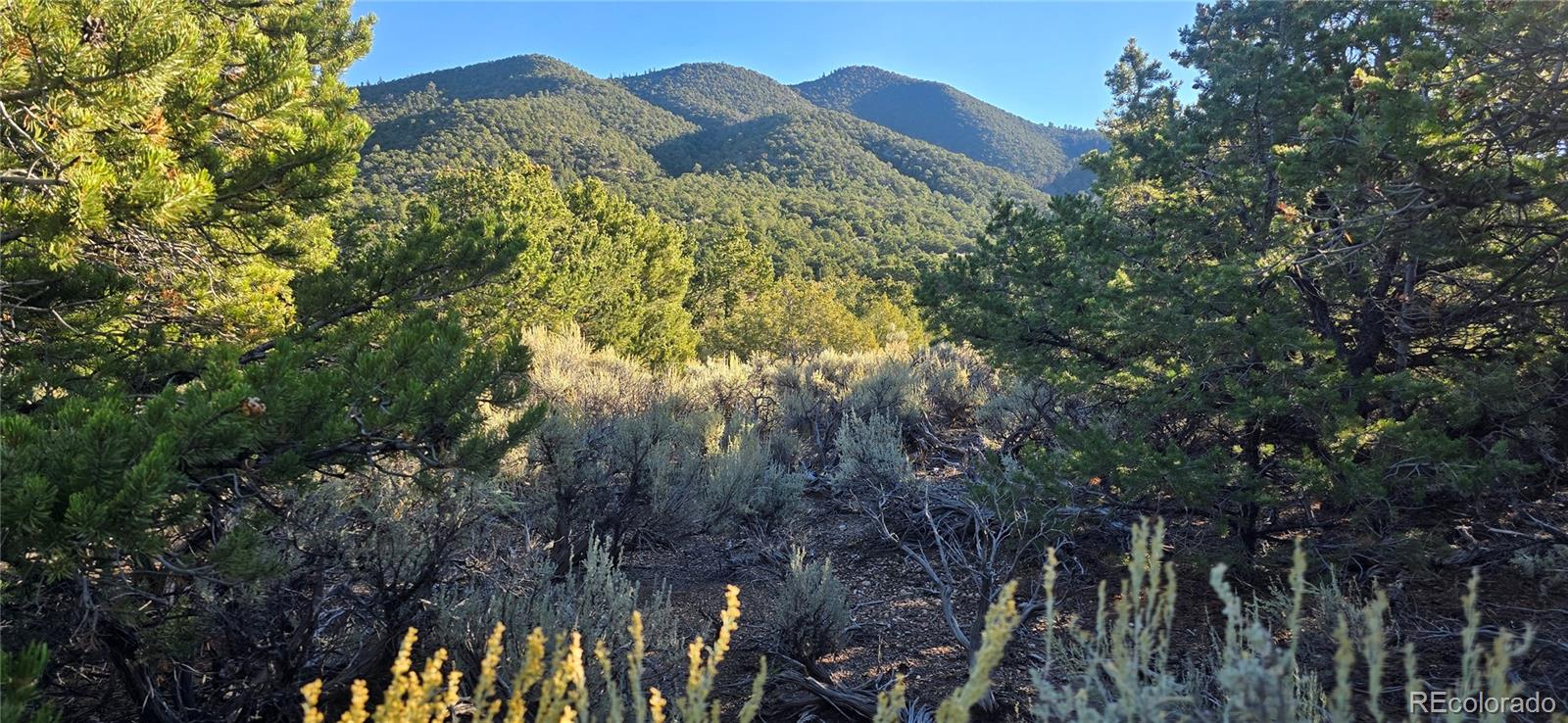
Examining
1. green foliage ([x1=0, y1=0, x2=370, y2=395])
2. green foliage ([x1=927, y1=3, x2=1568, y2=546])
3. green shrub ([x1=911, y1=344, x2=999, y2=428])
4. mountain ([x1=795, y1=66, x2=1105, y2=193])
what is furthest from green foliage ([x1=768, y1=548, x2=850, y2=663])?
mountain ([x1=795, y1=66, x2=1105, y2=193])

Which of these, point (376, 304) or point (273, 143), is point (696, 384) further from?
point (273, 143)

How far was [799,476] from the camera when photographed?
267 inches

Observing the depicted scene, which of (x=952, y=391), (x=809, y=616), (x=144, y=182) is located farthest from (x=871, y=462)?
(x=144, y=182)

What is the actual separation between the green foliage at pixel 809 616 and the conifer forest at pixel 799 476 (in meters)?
0.02

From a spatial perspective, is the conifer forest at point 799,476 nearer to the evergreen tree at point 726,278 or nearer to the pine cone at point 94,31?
the pine cone at point 94,31

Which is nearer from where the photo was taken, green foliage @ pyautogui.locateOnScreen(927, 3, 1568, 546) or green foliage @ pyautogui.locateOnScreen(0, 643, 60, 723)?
green foliage @ pyautogui.locateOnScreen(0, 643, 60, 723)

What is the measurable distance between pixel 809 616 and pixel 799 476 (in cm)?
275

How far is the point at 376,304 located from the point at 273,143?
1.02 m

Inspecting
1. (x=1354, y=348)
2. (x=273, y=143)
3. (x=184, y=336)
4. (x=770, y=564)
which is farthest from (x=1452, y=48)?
(x=184, y=336)

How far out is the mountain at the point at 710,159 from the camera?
44188 millimetres

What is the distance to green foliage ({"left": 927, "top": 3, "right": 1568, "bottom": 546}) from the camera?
10.5 feet

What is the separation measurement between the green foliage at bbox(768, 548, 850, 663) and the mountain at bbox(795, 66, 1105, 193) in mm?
59040

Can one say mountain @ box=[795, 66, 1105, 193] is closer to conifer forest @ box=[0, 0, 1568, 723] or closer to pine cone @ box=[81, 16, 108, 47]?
conifer forest @ box=[0, 0, 1568, 723]

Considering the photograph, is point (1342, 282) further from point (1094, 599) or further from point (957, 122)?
point (957, 122)
